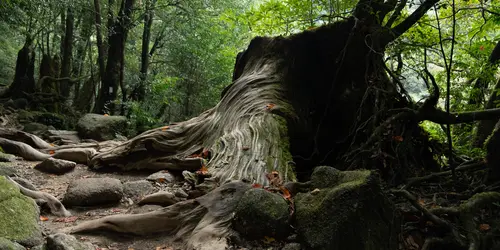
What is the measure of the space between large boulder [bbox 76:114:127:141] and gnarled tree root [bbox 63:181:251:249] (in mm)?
5016

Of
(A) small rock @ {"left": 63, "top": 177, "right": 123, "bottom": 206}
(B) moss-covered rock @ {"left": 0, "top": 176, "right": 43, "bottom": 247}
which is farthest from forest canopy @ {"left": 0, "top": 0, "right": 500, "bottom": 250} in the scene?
(B) moss-covered rock @ {"left": 0, "top": 176, "right": 43, "bottom": 247}

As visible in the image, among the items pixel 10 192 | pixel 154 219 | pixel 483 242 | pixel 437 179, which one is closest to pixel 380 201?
pixel 483 242

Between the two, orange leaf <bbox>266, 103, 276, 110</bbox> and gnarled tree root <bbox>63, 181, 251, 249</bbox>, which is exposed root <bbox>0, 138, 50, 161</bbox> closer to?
gnarled tree root <bbox>63, 181, 251, 249</bbox>

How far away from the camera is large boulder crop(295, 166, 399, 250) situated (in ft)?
8.86

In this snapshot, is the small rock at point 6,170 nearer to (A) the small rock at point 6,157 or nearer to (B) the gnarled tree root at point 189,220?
(A) the small rock at point 6,157

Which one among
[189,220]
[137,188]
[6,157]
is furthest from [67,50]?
[189,220]

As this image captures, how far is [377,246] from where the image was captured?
2756 mm

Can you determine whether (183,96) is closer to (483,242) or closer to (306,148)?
(306,148)

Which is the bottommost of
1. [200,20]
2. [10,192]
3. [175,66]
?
[10,192]

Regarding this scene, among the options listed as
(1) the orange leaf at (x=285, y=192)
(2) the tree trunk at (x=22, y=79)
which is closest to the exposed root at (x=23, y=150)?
(1) the orange leaf at (x=285, y=192)

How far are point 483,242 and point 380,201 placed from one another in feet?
4.12

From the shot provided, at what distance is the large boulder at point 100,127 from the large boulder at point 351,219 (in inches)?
246

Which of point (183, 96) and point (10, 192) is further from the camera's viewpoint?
point (183, 96)

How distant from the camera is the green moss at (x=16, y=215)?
105 inches
